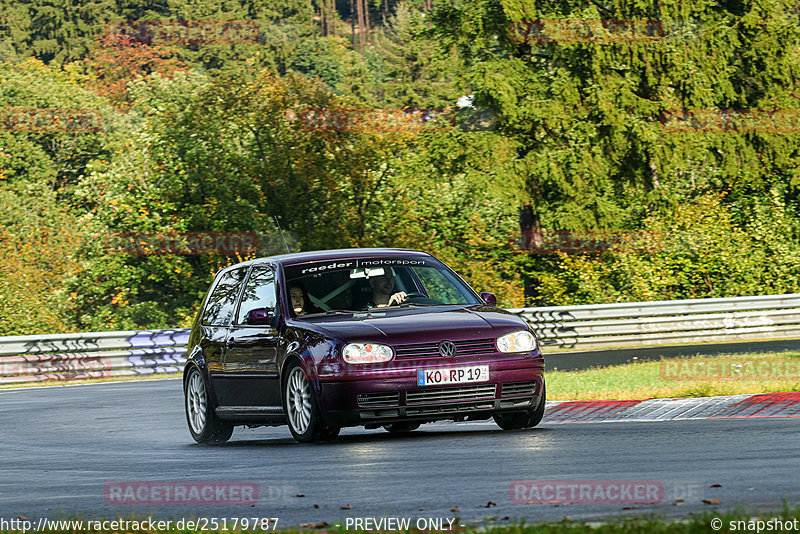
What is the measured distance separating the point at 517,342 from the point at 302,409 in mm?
1956

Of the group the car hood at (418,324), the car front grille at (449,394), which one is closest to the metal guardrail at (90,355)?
the car hood at (418,324)

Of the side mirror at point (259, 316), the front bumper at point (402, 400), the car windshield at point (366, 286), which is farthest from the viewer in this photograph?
the car windshield at point (366, 286)

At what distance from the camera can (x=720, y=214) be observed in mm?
36406

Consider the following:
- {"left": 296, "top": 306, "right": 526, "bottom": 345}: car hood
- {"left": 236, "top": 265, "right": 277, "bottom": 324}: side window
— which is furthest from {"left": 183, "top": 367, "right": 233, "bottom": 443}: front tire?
{"left": 296, "top": 306, "right": 526, "bottom": 345}: car hood

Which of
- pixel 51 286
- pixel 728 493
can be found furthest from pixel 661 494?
pixel 51 286

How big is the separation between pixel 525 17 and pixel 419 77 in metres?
65.1

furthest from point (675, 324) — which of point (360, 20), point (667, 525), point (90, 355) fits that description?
point (360, 20)

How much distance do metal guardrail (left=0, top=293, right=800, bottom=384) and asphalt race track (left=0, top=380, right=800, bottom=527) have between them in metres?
12.5

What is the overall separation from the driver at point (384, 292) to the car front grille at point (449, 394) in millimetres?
1479

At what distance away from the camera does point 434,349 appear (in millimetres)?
10906

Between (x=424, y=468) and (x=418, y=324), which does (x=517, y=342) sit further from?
(x=424, y=468)

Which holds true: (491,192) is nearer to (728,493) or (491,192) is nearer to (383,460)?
(383,460)

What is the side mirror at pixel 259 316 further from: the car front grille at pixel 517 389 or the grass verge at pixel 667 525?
the grass verge at pixel 667 525

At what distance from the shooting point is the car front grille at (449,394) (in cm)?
1083
